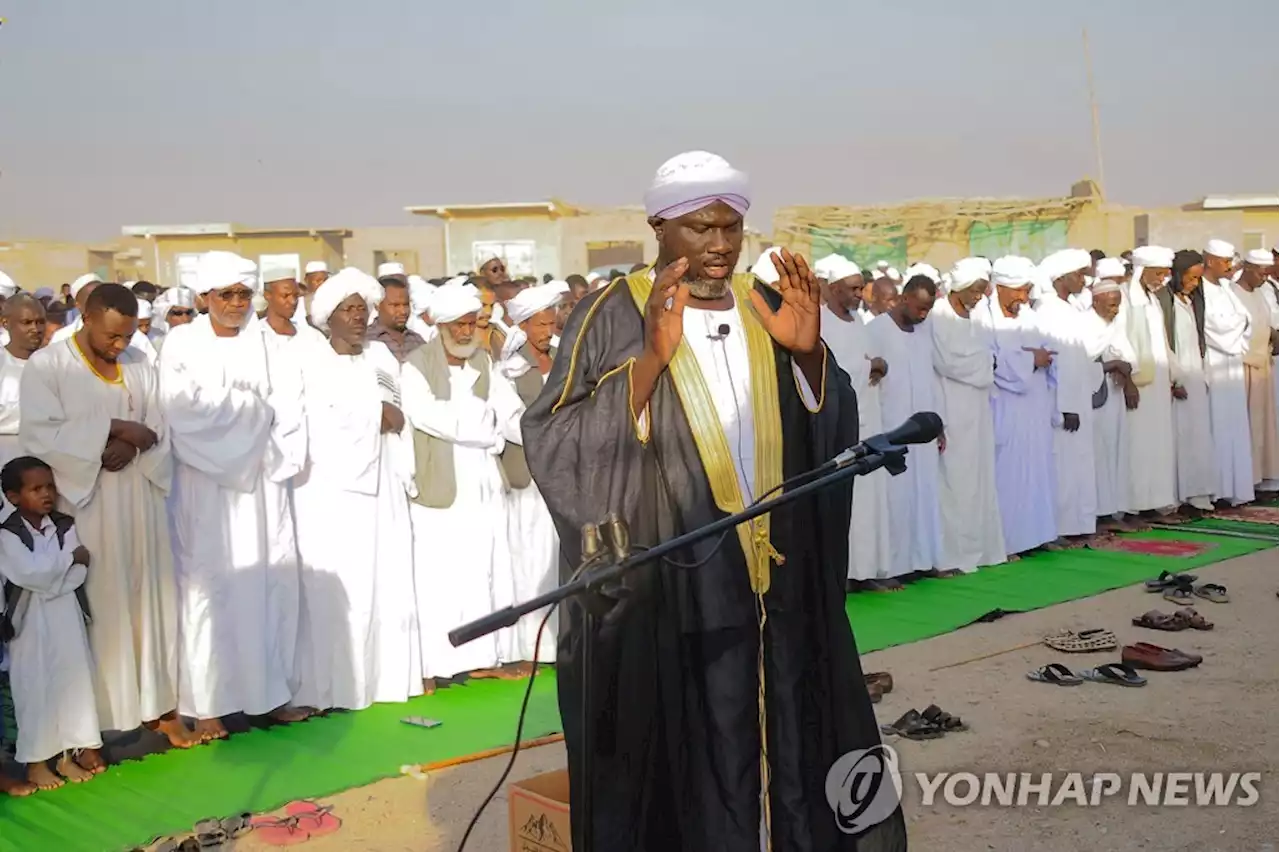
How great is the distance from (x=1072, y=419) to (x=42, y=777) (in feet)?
26.0

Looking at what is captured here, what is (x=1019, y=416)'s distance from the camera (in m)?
10.5

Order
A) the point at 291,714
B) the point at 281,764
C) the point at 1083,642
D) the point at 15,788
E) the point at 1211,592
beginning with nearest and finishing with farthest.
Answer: the point at 15,788, the point at 281,764, the point at 291,714, the point at 1083,642, the point at 1211,592

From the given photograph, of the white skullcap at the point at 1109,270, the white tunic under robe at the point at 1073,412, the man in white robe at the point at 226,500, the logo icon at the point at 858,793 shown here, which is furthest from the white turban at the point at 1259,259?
the logo icon at the point at 858,793

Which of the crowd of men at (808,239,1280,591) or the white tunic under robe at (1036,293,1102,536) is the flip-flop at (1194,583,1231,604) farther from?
the white tunic under robe at (1036,293,1102,536)

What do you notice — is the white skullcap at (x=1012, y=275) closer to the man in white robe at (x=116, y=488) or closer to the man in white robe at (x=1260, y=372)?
the man in white robe at (x=1260, y=372)

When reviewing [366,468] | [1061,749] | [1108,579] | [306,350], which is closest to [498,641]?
[366,468]

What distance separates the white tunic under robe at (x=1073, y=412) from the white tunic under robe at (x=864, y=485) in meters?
2.17

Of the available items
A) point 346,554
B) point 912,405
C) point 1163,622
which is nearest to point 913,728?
point 1163,622

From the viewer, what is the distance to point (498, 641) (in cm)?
Result: 738

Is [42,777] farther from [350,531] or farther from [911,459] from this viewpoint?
[911,459]

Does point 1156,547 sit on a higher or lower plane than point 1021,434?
lower

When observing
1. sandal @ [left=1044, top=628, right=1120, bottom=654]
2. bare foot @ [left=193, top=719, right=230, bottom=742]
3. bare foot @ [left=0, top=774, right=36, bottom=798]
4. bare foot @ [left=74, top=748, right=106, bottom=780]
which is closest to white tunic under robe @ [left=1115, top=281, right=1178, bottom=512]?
sandal @ [left=1044, top=628, right=1120, bottom=654]

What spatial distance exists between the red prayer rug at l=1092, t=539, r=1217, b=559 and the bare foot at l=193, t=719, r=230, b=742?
697cm

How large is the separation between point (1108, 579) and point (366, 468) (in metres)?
5.31
